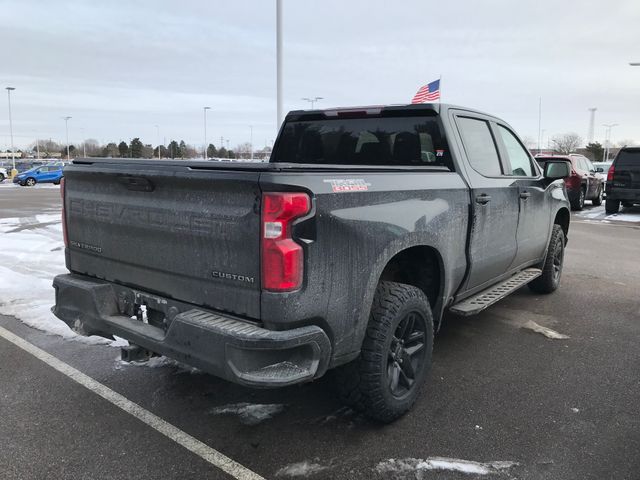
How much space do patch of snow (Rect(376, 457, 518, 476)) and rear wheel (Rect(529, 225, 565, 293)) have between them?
375 centimetres

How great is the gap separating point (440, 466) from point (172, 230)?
6.40 ft

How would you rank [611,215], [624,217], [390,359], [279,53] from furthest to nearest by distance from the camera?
[611,215]
[624,217]
[279,53]
[390,359]

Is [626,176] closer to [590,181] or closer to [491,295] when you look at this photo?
[590,181]

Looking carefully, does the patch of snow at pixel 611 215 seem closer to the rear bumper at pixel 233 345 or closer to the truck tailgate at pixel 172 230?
the rear bumper at pixel 233 345

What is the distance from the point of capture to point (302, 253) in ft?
8.41

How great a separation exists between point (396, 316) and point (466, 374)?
1.34 metres

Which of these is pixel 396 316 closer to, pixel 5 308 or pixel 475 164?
pixel 475 164

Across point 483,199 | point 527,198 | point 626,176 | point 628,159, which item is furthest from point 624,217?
point 483,199

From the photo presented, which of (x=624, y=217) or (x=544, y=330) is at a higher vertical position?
(x=624, y=217)

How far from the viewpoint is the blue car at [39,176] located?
33719 millimetres

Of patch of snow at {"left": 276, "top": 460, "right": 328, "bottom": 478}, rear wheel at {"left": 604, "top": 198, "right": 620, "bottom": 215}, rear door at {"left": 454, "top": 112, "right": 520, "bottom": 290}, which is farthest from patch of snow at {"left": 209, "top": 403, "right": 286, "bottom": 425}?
rear wheel at {"left": 604, "top": 198, "right": 620, "bottom": 215}

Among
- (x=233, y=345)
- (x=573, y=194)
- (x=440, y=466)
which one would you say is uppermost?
(x=573, y=194)

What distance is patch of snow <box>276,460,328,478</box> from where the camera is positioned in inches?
110

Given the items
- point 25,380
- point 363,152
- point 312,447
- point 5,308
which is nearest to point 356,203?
point 312,447
